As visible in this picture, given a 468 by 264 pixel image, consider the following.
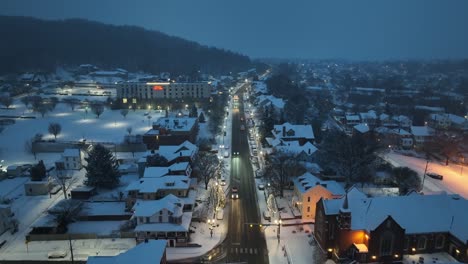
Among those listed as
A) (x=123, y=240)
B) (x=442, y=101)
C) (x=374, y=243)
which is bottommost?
(x=123, y=240)

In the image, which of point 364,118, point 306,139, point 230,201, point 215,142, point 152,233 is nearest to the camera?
point 152,233

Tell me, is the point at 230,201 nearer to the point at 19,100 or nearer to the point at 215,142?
the point at 215,142

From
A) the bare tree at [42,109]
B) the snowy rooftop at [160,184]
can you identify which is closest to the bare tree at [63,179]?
the snowy rooftop at [160,184]

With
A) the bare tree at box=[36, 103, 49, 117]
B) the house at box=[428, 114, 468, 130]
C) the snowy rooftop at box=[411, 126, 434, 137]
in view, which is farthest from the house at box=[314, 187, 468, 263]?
the bare tree at box=[36, 103, 49, 117]

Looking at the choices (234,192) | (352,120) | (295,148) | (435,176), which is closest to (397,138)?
(352,120)

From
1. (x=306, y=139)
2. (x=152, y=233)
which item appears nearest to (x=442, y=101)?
(x=306, y=139)

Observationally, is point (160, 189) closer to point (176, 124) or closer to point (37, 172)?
point (37, 172)
